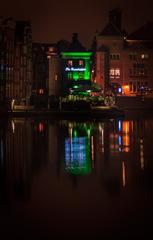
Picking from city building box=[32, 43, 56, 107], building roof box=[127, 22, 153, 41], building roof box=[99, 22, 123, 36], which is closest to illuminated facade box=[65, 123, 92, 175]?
building roof box=[99, 22, 123, 36]

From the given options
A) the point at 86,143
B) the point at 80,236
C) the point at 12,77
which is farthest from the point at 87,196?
the point at 12,77

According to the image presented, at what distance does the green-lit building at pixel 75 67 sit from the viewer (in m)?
103

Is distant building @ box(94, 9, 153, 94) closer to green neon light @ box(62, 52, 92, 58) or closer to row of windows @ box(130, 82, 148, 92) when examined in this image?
row of windows @ box(130, 82, 148, 92)

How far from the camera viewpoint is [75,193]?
11.5 meters

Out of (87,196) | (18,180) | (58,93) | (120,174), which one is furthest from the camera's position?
(58,93)

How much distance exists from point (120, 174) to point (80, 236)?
6425mm

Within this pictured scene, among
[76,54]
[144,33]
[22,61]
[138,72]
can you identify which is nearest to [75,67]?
[76,54]

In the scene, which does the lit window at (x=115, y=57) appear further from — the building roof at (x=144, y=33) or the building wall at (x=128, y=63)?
the building roof at (x=144, y=33)

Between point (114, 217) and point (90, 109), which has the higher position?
point (90, 109)

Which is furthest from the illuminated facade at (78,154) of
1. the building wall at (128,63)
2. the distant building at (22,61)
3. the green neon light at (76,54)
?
the building wall at (128,63)

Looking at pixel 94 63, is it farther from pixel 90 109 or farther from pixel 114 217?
pixel 114 217

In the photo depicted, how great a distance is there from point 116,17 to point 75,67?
14.3 metres

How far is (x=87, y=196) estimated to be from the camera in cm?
1119

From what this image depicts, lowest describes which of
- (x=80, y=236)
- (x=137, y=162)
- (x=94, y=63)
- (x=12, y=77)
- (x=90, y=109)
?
(x=80, y=236)
